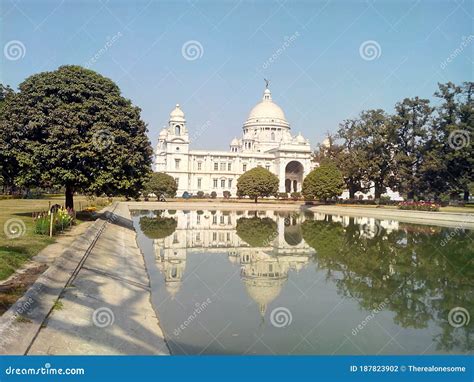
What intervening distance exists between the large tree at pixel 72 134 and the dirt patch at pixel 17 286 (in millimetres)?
9873

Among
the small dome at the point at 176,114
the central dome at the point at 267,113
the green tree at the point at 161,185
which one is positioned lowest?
the green tree at the point at 161,185

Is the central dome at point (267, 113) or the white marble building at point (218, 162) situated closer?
the white marble building at point (218, 162)

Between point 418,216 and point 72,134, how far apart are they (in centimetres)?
2443

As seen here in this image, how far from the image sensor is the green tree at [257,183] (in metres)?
55.4

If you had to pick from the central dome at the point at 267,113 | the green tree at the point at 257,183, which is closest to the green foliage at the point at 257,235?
the green tree at the point at 257,183

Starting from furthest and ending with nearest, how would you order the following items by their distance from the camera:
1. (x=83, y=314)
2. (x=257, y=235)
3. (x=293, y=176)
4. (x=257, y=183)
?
(x=293, y=176) → (x=257, y=183) → (x=257, y=235) → (x=83, y=314)

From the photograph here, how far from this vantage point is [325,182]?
48.5m

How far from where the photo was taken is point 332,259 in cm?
1516

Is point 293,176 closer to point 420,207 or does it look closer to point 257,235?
point 420,207

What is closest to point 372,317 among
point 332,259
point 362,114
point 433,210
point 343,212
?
point 332,259

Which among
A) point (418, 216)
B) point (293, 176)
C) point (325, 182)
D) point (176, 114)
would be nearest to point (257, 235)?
point (418, 216)

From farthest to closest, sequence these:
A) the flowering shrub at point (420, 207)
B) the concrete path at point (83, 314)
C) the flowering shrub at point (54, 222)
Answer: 1. the flowering shrub at point (420, 207)
2. the flowering shrub at point (54, 222)
3. the concrete path at point (83, 314)

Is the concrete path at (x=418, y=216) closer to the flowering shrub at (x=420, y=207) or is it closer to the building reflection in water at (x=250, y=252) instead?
the flowering shrub at (x=420, y=207)

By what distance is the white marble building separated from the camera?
2837 inches
